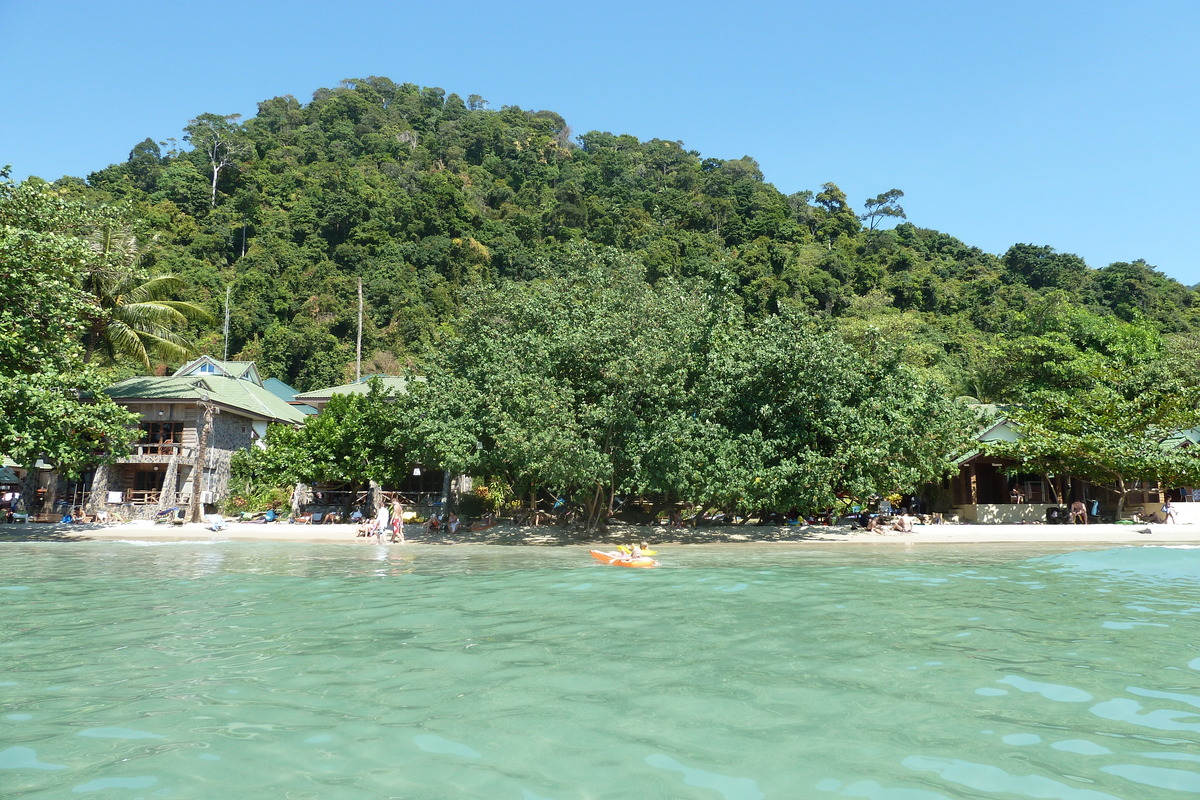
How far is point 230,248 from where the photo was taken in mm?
67938

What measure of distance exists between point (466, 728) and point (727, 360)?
Answer: 19333mm

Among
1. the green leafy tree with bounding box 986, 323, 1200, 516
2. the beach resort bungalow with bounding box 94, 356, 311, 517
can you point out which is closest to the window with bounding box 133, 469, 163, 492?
the beach resort bungalow with bounding box 94, 356, 311, 517

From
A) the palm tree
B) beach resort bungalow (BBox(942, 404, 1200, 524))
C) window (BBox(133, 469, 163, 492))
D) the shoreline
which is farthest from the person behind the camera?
window (BBox(133, 469, 163, 492))

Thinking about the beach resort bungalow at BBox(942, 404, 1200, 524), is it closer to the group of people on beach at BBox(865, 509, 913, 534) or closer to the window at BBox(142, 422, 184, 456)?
the group of people on beach at BBox(865, 509, 913, 534)

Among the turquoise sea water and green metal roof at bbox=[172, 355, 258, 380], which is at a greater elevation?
green metal roof at bbox=[172, 355, 258, 380]

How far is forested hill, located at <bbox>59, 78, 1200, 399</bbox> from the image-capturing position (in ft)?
184

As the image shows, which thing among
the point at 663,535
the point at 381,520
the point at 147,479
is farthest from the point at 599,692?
the point at 147,479

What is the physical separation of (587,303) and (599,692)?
21.3 meters

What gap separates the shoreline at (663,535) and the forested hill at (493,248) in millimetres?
13799

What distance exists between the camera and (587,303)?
89.3ft

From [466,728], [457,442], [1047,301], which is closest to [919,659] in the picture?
[466,728]

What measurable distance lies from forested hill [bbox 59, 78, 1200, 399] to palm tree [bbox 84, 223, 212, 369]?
1664 centimetres

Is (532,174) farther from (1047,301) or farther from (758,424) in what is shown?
Answer: (758,424)

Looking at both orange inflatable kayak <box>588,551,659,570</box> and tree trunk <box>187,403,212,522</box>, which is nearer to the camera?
orange inflatable kayak <box>588,551,659,570</box>
